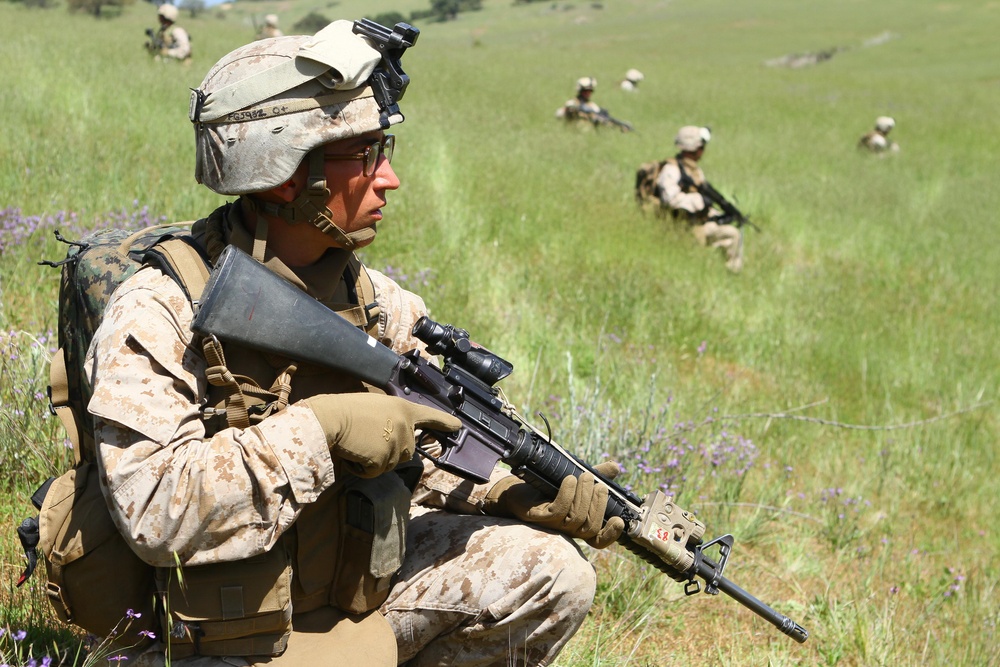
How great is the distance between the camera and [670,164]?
29.7 ft

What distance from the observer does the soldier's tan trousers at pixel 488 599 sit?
2.37 meters

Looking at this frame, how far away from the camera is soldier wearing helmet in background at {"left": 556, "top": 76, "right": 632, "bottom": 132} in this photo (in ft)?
48.8

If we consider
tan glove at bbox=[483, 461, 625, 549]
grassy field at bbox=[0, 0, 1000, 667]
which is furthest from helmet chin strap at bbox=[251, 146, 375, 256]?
grassy field at bbox=[0, 0, 1000, 667]

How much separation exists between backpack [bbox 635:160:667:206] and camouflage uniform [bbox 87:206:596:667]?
681 cm

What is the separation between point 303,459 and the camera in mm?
1925

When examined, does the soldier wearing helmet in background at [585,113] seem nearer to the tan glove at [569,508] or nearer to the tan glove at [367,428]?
the tan glove at [569,508]

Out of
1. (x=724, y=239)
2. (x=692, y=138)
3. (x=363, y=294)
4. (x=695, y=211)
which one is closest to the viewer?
(x=363, y=294)

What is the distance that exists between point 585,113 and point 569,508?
13.2 m

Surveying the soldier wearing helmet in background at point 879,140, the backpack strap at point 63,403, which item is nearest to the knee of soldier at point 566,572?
the backpack strap at point 63,403

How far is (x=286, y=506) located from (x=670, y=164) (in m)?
7.74

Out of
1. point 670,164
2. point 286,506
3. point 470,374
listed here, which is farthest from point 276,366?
point 670,164

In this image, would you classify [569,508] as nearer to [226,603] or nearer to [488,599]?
[488,599]

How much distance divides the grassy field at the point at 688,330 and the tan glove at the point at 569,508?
0.44m

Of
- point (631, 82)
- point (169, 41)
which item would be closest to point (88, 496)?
point (169, 41)
